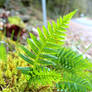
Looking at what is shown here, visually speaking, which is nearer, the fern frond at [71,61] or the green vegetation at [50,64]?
the green vegetation at [50,64]

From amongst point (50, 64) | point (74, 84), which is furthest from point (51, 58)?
point (74, 84)

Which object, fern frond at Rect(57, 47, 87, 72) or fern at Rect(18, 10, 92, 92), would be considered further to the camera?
fern frond at Rect(57, 47, 87, 72)

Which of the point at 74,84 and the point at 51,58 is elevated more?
the point at 51,58

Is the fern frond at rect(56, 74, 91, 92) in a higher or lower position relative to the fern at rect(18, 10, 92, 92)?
lower

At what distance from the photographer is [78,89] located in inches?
22.6

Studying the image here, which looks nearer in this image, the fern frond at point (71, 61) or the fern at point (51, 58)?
the fern at point (51, 58)

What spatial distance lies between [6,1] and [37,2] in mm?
1097

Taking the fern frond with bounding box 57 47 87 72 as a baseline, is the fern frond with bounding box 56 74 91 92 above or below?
below

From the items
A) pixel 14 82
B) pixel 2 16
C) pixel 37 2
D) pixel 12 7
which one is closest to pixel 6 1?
pixel 12 7

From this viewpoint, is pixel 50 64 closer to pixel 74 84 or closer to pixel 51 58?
pixel 51 58

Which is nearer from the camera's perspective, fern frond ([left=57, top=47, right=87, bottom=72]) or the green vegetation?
the green vegetation

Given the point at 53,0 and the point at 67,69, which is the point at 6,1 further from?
the point at 67,69

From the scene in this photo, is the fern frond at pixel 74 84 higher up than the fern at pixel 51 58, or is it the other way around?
the fern at pixel 51 58

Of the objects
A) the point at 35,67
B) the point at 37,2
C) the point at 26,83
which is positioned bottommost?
the point at 26,83
